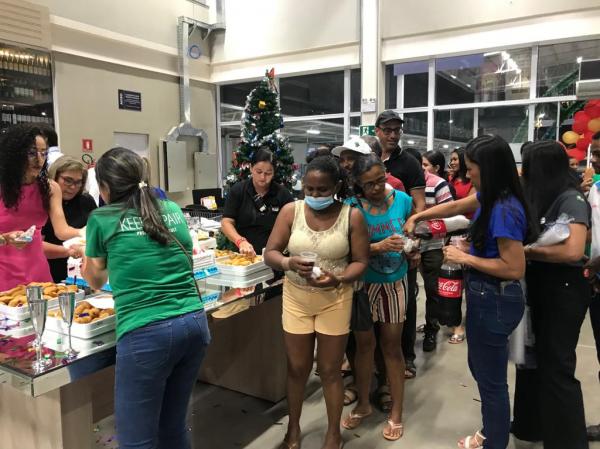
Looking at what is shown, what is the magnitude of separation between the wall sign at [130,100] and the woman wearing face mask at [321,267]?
662 centimetres

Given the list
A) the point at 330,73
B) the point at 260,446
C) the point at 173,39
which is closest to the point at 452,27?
the point at 330,73

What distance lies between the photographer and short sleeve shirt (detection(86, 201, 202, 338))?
1595 mm

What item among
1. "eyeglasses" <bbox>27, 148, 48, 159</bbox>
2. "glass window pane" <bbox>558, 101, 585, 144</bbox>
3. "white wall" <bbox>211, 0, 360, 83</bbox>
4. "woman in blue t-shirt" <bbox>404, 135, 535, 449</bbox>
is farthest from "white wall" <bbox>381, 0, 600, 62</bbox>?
"eyeglasses" <bbox>27, 148, 48, 159</bbox>

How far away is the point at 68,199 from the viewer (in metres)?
2.93

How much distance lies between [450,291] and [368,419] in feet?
2.98

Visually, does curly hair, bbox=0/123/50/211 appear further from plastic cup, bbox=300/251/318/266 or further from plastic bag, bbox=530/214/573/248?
plastic bag, bbox=530/214/573/248

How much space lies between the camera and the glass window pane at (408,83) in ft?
24.9

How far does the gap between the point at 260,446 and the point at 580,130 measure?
5.52m

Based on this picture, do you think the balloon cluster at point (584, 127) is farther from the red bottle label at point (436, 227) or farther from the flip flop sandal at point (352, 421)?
the flip flop sandal at point (352, 421)

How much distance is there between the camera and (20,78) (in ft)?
21.4

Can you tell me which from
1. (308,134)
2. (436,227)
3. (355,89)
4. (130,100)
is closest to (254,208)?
(436,227)

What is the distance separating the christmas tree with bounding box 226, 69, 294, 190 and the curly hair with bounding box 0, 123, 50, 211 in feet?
7.41

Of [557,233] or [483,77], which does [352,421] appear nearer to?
[557,233]

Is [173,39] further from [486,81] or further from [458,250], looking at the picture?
[458,250]
